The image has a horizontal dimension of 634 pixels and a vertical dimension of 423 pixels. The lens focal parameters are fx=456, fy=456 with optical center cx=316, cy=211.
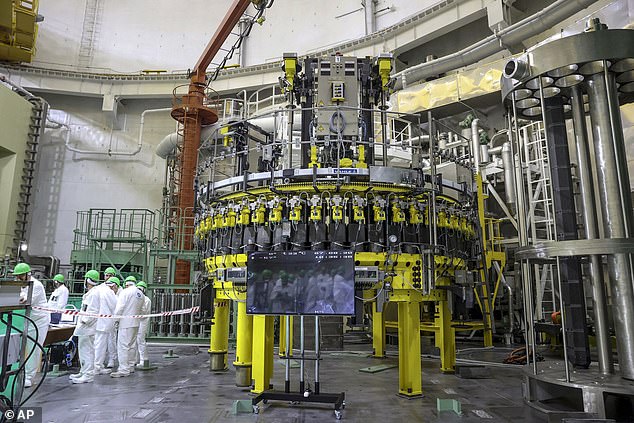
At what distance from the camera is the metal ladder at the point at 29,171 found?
16359 millimetres

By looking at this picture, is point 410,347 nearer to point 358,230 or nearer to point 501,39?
point 358,230

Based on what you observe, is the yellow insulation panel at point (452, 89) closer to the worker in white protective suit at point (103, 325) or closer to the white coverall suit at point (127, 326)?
the white coverall suit at point (127, 326)

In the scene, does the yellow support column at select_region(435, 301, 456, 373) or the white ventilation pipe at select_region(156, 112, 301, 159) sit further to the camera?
the white ventilation pipe at select_region(156, 112, 301, 159)

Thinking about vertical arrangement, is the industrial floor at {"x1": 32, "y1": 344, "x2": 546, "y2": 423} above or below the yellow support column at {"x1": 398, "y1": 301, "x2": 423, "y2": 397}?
below

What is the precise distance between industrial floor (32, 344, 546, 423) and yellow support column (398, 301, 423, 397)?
0.63 feet

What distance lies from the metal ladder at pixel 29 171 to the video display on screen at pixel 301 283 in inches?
558

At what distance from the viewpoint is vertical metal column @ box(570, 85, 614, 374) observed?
187 inches

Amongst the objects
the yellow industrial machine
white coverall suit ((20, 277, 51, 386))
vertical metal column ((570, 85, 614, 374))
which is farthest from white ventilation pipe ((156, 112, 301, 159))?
vertical metal column ((570, 85, 614, 374))

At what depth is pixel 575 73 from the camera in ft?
16.3

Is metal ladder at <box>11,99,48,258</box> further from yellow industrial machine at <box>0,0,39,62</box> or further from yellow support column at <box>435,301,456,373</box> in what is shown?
yellow support column at <box>435,301,456,373</box>

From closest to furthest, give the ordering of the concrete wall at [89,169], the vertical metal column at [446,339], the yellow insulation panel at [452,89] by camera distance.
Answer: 1. the vertical metal column at [446,339]
2. the yellow insulation panel at [452,89]
3. the concrete wall at [89,169]

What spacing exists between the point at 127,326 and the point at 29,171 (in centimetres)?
1148

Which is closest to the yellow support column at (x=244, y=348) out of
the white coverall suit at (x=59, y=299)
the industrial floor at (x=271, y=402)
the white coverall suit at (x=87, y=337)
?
the industrial floor at (x=271, y=402)

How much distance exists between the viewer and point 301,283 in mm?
5406
